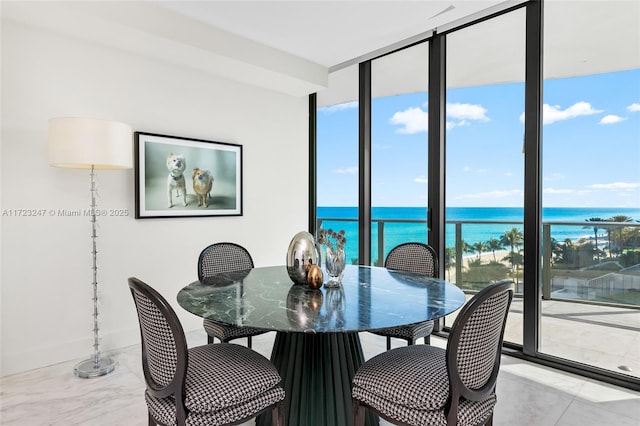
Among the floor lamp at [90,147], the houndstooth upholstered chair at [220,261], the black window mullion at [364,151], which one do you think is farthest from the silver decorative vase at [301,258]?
the black window mullion at [364,151]

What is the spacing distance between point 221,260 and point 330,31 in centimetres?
224

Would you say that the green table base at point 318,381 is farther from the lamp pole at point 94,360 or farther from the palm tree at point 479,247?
the palm tree at point 479,247

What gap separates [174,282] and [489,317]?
307cm

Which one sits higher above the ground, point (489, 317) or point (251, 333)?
point (489, 317)

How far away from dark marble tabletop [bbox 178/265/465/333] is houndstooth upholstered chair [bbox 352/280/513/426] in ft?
0.62

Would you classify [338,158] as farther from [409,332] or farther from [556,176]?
[409,332]

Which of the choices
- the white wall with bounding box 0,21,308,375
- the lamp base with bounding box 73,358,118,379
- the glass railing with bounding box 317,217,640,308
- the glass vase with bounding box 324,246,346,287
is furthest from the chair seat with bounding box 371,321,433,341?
the white wall with bounding box 0,21,308,375

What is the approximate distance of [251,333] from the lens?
2473 millimetres

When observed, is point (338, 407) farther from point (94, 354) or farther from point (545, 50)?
point (545, 50)

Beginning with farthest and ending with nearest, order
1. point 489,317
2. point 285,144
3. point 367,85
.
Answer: point 285,144 → point 367,85 → point 489,317

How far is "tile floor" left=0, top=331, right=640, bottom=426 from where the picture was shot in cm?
219

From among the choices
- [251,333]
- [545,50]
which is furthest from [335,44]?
[251,333]

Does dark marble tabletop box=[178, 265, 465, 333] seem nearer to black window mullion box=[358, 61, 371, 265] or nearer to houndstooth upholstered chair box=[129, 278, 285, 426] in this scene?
houndstooth upholstered chair box=[129, 278, 285, 426]

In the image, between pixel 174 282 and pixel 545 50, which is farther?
pixel 174 282
